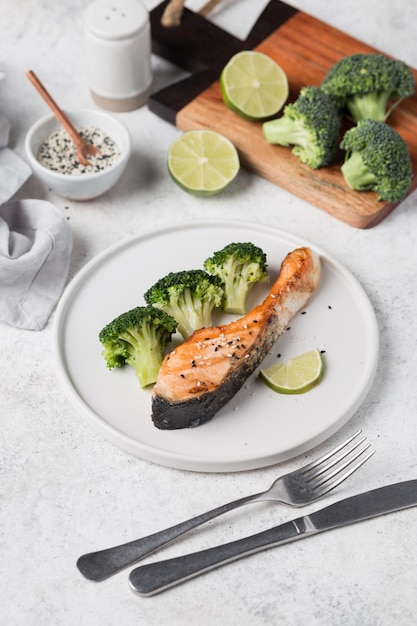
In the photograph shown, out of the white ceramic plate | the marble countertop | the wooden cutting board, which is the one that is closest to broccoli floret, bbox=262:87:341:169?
the wooden cutting board

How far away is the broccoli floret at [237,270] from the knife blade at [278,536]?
82 centimetres

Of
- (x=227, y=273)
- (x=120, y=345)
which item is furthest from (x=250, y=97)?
(x=120, y=345)

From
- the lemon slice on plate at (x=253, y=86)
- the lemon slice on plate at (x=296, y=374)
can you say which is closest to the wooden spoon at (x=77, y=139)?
the lemon slice on plate at (x=253, y=86)

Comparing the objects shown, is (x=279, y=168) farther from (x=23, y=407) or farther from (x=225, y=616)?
(x=225, y=616)

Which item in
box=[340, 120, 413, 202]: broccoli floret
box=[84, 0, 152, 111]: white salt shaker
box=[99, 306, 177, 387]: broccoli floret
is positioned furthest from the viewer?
box=[84, 0, 152, 111]: white salt shaker

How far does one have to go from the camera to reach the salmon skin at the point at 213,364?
2516 millimetres

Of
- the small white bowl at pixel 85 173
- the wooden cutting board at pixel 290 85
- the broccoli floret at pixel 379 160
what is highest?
the broccoli floret at pixel 379 160

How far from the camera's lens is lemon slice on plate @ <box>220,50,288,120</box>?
3447 millimetres

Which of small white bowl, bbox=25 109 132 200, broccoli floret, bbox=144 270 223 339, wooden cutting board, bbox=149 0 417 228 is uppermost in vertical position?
wooden cutting board, bbox=149 0 417 228

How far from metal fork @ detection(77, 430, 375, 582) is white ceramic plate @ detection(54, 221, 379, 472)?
0.09m

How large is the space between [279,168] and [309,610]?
71.9 inches

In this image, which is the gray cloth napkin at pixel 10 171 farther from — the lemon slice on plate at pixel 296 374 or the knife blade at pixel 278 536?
the knife blade at pixel 278 536

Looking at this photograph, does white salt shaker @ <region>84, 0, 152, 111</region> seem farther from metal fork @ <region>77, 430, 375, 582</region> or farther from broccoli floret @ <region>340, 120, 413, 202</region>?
metal fork @ <region>77, 430, 375, 582</region>

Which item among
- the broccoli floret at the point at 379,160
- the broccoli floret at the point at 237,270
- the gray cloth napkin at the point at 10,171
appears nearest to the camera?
the broccoli floret at the point at 237,270
